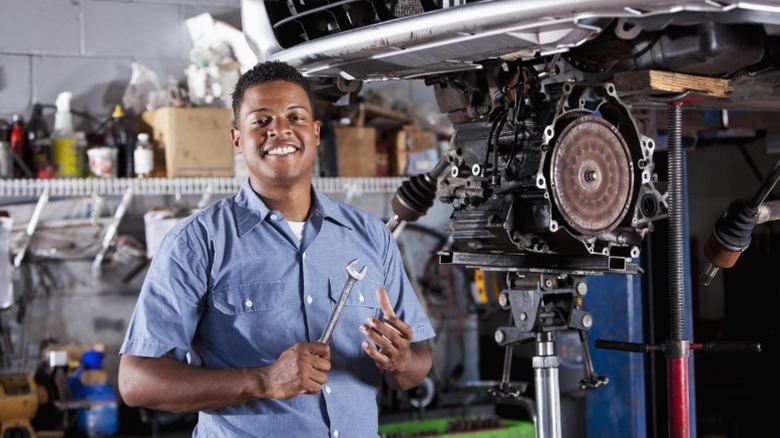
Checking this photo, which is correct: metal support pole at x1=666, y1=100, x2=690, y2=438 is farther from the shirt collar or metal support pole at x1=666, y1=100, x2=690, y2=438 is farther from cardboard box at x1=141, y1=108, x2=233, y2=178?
cardboard box at x1=141, y1=108, x2=233, y2=178

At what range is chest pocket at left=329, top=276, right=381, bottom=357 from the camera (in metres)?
2.05

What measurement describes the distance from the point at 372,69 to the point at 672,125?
0.69 metres

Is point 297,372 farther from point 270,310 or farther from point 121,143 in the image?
point 121,143

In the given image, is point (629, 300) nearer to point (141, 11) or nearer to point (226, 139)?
point (226, 139)

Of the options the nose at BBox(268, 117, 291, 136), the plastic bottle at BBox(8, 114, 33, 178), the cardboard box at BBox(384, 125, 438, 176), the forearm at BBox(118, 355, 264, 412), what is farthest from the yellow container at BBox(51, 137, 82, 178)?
the forearm at BBox(118, 355, 264, 412)

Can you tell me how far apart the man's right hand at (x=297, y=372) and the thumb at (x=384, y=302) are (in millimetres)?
181

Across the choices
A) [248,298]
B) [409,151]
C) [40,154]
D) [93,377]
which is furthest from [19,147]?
[248,298]

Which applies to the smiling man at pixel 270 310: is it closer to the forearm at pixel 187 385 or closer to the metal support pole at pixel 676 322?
the forearm at pixel 187 385

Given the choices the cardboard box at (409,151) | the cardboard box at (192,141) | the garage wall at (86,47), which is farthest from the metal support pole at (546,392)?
the garage wall at (86,47)

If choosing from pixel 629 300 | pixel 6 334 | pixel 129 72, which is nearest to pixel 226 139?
pixel 129 72

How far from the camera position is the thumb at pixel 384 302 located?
2.01 m

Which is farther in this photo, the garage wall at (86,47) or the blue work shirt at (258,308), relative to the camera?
the garage wall at (86,47)

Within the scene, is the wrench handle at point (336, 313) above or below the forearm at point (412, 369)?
above

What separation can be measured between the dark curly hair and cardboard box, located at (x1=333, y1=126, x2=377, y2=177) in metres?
2.80
